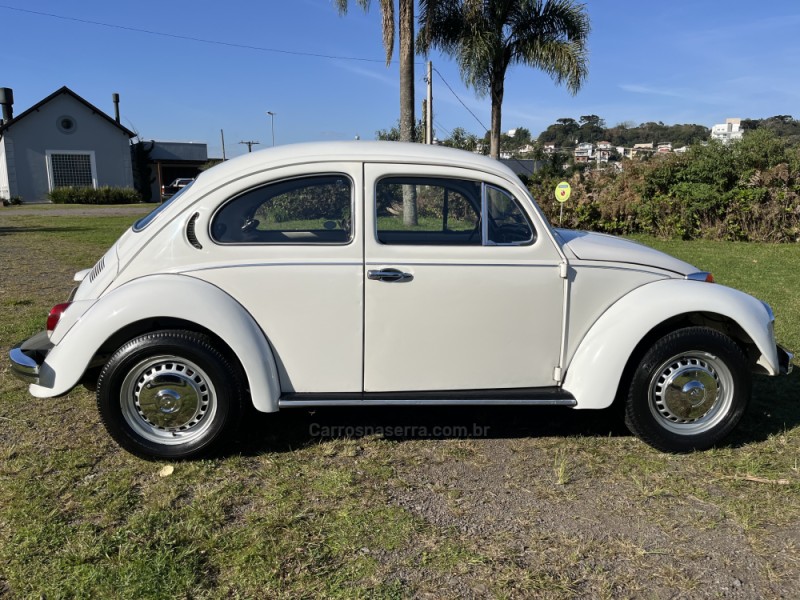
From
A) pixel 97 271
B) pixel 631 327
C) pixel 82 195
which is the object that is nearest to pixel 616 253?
pixel 631 327

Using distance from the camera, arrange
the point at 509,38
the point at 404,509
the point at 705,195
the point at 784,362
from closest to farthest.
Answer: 1. the point at 404,509
2. the point at 784,362
3. the point at 705,195
4. the point at 509,38

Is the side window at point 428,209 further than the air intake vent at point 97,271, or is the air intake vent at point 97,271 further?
the air intake vent at point 97,271

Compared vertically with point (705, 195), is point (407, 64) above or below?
above

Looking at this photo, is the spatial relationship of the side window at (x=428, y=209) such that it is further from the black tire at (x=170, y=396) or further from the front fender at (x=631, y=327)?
the black tire at (x=170, y=396)

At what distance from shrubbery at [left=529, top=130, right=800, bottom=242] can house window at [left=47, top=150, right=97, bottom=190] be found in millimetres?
34482

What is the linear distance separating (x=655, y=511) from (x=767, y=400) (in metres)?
→ 2.01

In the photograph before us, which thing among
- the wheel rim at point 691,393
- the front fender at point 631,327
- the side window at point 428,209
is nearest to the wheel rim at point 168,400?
the side window at point 428,209

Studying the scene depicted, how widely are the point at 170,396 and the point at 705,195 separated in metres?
13.5

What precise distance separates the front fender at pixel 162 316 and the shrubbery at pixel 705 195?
1317 centimetres

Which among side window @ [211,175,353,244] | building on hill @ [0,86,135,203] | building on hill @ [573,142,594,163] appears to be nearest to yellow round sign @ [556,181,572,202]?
building on hill @ [573,142,594,163]

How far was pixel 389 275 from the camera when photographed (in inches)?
133

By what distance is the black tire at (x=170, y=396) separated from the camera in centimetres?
330

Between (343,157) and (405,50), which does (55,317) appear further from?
(405,50)

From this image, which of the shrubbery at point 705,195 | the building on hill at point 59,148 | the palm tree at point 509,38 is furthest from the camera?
the building on hill at point 59,148
